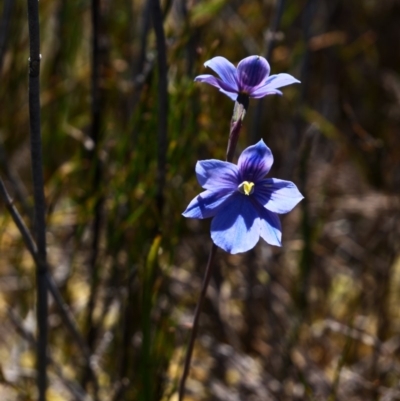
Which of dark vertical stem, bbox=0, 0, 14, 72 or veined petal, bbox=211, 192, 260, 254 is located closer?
veined petal, bbox=211, 192, 260, 254

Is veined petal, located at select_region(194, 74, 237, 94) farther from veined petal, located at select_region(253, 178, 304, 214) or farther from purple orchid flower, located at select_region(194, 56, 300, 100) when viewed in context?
veined petal, located at select_region(253, 178, 304, 214)

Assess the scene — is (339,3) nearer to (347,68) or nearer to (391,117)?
(347,68)

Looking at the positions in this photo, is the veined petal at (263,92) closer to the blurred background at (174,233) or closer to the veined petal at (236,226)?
the veined petal at (236,226)

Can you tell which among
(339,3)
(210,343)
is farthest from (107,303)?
(339,3)

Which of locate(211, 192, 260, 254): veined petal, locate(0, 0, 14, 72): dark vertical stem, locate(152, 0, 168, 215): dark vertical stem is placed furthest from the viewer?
locate(0, 0, 14, 72): dark vertical stem

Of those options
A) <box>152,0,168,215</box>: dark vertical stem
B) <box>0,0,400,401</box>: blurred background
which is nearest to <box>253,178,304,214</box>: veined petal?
<box>0,0,400,401</box>: blurred background

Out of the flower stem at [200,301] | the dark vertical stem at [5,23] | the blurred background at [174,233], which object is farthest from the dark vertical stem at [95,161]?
the flower stem at [200,301]

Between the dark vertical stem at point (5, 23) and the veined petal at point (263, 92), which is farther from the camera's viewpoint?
the dark vertical stem at point (5, 23)

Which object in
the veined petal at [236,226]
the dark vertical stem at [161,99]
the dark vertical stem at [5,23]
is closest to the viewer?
the veined petal at [236,226]
